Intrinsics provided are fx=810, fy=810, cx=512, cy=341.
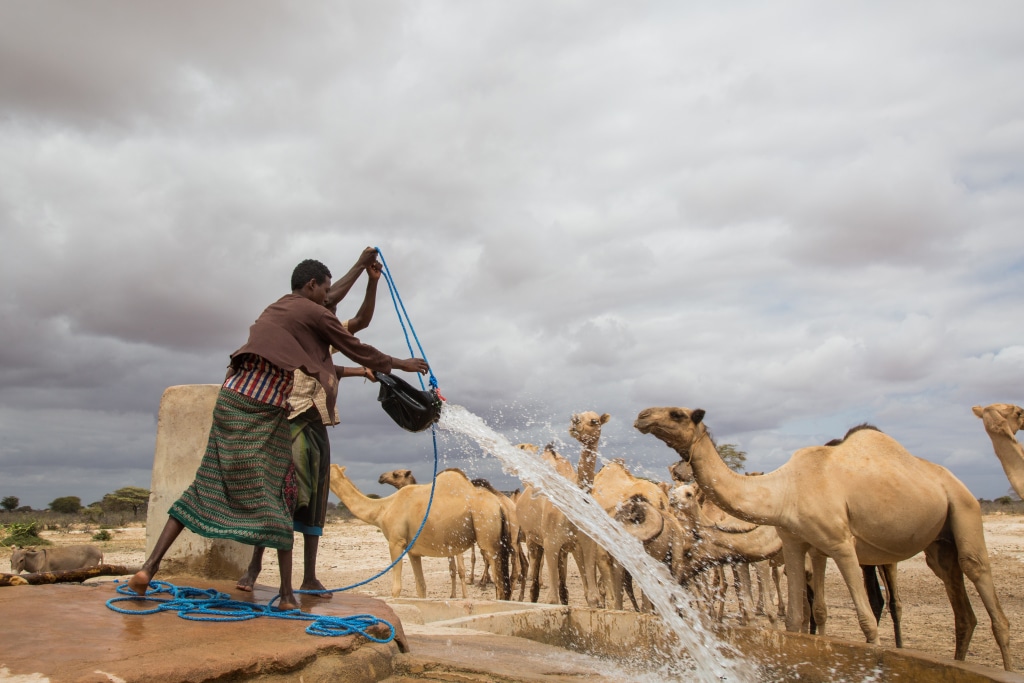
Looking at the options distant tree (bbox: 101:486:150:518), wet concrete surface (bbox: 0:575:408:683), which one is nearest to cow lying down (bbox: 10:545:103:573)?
wet concrete surface (bbox: 0:575:408:683)

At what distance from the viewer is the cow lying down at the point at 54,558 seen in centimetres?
1430

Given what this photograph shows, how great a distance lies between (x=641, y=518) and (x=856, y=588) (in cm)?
360

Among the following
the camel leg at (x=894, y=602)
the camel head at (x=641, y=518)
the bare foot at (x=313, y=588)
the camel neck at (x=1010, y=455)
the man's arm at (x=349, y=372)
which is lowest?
the camel leg at (x=894, y=602)

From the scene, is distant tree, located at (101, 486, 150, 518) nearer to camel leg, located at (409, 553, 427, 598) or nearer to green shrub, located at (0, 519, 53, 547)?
green shrub, located at (0, 519, 53, 547)

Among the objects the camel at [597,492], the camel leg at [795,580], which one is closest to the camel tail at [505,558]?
the camel at [597,492]

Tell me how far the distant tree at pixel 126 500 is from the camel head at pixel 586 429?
4856 cm

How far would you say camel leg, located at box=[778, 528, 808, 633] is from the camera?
741cm

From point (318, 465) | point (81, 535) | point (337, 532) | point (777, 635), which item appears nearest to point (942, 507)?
point (777, 635)

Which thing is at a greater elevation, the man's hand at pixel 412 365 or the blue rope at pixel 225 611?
the man's hand at pixel 412 365

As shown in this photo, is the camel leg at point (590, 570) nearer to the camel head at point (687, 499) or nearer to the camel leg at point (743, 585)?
the camel head at point (687, 499)

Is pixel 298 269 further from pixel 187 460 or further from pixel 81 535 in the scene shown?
pixel 81 535

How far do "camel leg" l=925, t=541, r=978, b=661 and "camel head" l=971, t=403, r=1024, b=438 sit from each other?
1.37 metres

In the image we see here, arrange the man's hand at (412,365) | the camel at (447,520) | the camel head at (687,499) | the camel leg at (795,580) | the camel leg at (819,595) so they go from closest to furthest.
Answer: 1. the man's hand at (412,365)
2. the camel leg at (795,580)
3. the camel leg at (819,595)
4. the camel head at (687,499)
5. the camel at (447,520)

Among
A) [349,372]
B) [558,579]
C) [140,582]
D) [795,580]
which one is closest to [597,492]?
[558,579]
